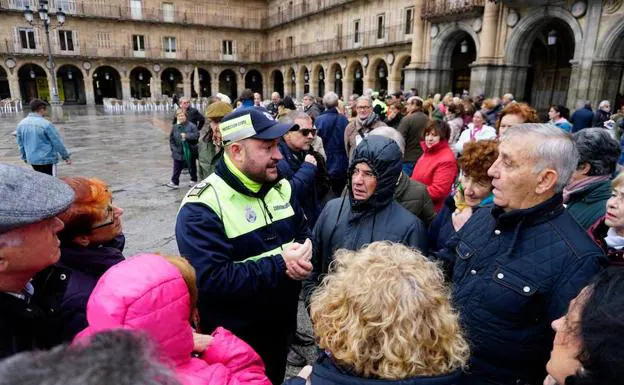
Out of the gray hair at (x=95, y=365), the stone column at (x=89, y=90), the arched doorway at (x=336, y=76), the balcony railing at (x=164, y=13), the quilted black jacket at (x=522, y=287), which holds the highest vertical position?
the balcony railing at (x=164, y=13)

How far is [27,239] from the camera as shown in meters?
1.25

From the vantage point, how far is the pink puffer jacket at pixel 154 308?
1141 mm

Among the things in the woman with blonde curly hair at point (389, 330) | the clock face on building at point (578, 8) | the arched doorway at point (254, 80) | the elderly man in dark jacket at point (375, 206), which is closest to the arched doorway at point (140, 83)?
the arched doorway at point (254, 80)

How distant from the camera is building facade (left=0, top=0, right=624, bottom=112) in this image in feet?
44.8

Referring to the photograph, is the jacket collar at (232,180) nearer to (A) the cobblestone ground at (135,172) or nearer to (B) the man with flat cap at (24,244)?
(B) the man with flat cap at (24,244)

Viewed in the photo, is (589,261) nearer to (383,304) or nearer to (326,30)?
(383,304)

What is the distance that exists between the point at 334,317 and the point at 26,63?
40.6 metres

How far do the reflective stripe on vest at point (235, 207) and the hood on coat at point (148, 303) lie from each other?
68 cm

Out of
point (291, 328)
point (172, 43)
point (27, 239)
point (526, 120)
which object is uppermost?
point (172, 43)

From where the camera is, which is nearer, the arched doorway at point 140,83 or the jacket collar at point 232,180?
the jacket collar at point 232,180

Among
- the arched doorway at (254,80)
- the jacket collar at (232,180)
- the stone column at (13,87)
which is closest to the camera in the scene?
the jacket collar at (232,180)

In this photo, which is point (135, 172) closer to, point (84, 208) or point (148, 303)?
point (84, 208)

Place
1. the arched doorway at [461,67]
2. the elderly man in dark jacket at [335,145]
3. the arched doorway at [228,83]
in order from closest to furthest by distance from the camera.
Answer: the elderly man in dark jacket at [335,145] → the arched doorway at [461,67] → the arched doorway at [228,83]

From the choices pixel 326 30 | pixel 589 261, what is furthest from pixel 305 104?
pixel 326 30
